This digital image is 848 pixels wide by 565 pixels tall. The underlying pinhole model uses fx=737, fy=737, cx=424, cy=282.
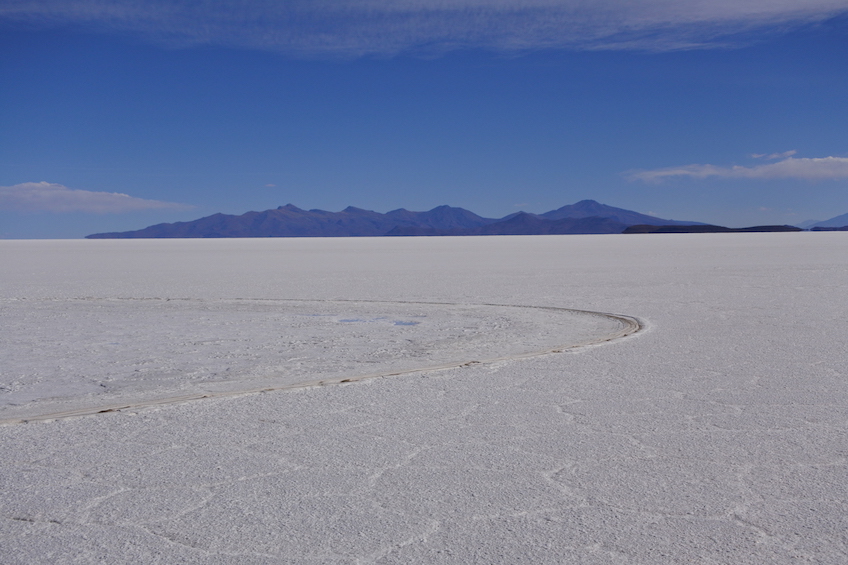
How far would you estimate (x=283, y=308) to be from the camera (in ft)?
32.2

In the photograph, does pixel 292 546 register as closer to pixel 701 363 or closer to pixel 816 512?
pixel 816 512

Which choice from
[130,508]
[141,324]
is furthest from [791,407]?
[141,324]

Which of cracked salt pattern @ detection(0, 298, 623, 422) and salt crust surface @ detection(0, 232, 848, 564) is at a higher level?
salt crust surface @ detection(0, 232, 848, 564)

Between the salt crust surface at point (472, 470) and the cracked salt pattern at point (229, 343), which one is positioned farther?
the cracked salt pattern at point (229, 343)

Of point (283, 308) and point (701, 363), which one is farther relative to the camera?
point (283, 308)

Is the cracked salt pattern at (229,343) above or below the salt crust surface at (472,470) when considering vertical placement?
below

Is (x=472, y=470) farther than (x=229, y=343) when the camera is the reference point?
No

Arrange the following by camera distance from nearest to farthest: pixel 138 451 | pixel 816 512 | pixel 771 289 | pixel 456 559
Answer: pixel 456 559 < pixel 816 512 < pixel 138 451 < pixel 771 289

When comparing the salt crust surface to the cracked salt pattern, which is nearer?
the salt crust surface

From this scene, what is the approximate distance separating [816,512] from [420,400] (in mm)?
2326

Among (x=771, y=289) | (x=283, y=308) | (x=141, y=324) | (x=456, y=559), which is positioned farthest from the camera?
(x=771, y=289)

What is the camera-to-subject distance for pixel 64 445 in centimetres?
362

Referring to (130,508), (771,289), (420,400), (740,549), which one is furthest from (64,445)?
(771,289)

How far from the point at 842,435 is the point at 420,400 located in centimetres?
230
